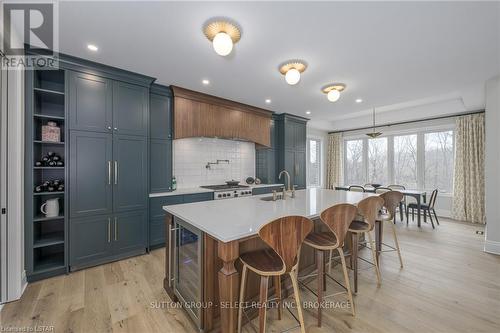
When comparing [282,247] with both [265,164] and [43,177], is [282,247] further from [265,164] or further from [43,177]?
[265,164]

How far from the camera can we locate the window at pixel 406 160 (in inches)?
225

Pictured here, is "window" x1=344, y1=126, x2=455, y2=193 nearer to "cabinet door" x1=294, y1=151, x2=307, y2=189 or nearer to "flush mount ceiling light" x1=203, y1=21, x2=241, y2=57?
"cabinet door" x1=294, y1=151, x2=307, y2=189

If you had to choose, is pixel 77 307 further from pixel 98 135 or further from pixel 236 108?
pixel 236 108

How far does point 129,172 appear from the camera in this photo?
2.97m

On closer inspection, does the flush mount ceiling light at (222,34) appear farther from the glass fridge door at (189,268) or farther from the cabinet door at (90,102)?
the cabinet door at (90,102)

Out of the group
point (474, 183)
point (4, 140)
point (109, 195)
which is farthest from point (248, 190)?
point (474, 183)

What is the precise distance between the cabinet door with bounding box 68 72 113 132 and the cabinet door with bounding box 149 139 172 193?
0.76m

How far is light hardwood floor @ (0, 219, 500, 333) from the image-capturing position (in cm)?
170

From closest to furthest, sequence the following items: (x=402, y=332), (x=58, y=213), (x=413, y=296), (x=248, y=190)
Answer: (x=402, y=332) → (x=413, y=296) → (x=58, y=213) → (x=248, y=190)

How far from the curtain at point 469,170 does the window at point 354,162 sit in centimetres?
228

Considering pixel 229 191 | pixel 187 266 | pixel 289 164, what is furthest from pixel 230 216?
pixel 289 164

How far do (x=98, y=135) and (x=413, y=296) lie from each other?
4.18m

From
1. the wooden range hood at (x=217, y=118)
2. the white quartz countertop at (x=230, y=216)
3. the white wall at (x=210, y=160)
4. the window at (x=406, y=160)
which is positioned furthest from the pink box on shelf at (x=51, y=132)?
the window at (x=406, y=160)

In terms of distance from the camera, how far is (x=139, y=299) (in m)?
2.03
